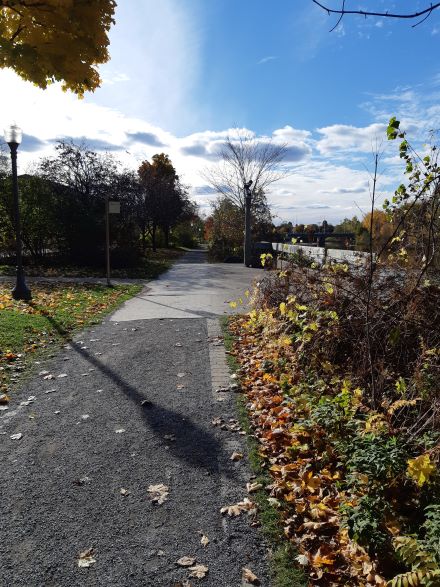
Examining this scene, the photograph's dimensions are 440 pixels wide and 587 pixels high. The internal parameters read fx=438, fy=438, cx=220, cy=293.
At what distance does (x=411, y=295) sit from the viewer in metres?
4.51

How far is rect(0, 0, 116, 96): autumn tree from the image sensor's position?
3998 mm

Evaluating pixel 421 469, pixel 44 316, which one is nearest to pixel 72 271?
pixel 44 316

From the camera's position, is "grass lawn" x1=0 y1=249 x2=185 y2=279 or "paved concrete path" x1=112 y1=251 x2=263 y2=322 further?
"grass lawn" x1=0 y1=249 x2=185 y2=279

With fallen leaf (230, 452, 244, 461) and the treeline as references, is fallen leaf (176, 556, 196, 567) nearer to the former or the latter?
fallen leaf (230, 452, 244, 461)

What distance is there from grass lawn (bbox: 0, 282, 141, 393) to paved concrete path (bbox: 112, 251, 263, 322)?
511 millimetres

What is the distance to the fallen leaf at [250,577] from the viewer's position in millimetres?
2279

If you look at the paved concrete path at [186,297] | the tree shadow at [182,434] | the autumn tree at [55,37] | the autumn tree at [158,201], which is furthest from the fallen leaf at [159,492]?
the autumn tree at [158,201]

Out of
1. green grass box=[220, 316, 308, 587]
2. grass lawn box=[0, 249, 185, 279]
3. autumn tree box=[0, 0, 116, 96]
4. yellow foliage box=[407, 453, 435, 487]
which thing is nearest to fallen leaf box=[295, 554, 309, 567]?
green grass box=[220, 316, 308, 587]

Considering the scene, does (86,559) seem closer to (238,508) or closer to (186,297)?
(238,508)

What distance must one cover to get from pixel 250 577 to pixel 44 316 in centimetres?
736

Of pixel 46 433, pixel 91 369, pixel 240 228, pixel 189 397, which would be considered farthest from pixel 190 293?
pixel 240 228

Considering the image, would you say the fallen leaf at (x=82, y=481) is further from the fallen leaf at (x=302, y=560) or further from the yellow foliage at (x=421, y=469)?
the yellow foliage at (x=421, y=469)

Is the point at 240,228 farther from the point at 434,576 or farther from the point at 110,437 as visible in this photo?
the point at 434,576

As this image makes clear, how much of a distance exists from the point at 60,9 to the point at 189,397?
12.9ft
